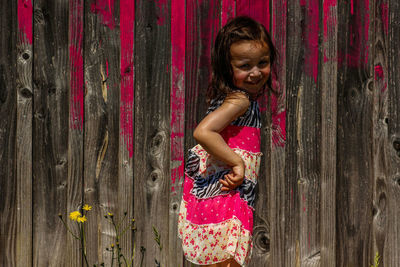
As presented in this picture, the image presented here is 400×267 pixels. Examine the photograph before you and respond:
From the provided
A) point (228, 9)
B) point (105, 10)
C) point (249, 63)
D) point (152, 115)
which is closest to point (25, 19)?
point (105, 10)

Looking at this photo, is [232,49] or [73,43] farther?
[73,43]

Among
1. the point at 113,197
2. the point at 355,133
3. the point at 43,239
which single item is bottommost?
the point at 43,239

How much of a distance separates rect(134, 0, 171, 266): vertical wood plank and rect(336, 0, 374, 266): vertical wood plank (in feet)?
3.56

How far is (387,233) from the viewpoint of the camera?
123 inches

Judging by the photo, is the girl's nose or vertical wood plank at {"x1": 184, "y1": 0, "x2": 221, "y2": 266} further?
vertical wood plank at {"x1": 184, "y1": 0, "x2": 221, "y2": 266}

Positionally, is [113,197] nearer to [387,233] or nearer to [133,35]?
[133,35]

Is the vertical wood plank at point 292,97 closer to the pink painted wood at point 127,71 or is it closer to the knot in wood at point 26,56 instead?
the pink painted wood at point 127,71

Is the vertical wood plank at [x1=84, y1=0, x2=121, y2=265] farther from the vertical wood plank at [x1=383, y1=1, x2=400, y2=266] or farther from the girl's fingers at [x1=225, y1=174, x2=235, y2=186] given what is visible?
the vertical wood plank at [x1=383, y1=1, x2=400, y2=266]

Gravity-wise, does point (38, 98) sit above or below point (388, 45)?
below

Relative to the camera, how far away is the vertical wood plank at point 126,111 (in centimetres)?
303

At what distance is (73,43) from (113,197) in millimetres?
981

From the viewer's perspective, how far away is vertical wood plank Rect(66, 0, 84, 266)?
3021 millimetres

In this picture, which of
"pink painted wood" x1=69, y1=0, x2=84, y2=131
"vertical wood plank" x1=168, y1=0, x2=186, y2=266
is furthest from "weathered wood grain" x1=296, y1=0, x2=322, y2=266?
"pink painted wood" x1=69, y1=0, x2=84, y2=131

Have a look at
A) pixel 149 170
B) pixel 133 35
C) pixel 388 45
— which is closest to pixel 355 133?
pixel 388 45
